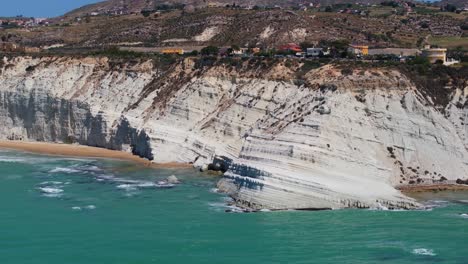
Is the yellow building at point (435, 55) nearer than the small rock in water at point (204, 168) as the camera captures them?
No

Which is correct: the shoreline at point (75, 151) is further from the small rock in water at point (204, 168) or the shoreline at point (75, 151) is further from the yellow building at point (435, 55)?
the yellow building at point (435, 55)

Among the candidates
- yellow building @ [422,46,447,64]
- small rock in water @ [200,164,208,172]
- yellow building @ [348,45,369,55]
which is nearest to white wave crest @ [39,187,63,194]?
small rock in water @ [200,164,208,172]

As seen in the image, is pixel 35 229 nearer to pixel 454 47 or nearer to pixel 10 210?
pixel 10 210

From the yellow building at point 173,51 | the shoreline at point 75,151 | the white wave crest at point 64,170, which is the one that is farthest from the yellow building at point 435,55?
the white wave crest at point 64,170

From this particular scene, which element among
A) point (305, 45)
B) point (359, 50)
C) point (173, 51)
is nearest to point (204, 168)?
point (359, 50)

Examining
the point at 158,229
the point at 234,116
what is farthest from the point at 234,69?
the point at 158,229

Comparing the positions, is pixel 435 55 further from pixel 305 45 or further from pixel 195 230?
pixel 195 230
